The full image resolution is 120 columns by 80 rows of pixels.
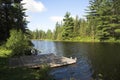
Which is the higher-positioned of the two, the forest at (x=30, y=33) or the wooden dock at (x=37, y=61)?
the forest at (x=30, y=33)

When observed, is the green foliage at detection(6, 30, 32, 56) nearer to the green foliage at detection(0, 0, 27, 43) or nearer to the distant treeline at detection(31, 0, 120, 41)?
the green foliage at detection(0, 0, 27, 43)

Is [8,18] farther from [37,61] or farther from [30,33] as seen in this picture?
[30,33]

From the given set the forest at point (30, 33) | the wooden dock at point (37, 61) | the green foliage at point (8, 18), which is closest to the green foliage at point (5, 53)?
the forest at point (30, 33)

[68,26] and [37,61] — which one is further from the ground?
[68,26]

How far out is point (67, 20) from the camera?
384 ft

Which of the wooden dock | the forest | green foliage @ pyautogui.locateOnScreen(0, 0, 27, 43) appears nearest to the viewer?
the forest

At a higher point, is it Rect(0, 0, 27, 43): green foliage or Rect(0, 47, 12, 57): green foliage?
Rect(0, 0, 27, 43): green foliage

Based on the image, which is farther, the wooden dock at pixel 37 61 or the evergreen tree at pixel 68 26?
the evergreen tree at pixel 68 26

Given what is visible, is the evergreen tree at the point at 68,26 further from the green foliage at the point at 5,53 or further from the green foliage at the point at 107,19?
the green foliage at the point at 5,53

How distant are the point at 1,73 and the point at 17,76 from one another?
2.08 metres

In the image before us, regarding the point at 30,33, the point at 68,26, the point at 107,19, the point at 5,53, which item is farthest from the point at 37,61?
the point at 68,26

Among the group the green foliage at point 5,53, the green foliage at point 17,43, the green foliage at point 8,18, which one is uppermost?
the green foliage at point 8,18

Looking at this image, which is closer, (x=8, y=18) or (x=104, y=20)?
(x=8, y=18)

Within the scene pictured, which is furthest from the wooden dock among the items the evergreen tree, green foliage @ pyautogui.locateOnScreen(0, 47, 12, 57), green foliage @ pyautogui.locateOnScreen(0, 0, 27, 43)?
the evergreen tree
